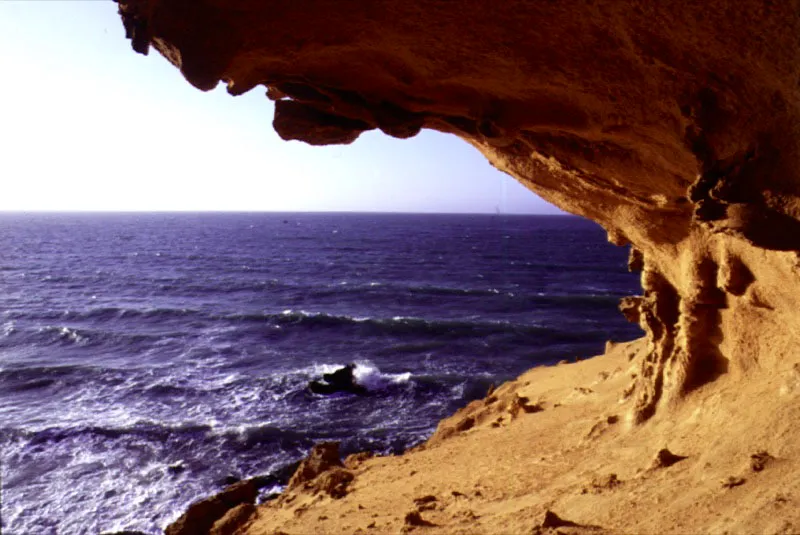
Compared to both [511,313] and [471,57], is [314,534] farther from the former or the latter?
[511,313]

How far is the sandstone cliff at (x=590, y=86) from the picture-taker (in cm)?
425

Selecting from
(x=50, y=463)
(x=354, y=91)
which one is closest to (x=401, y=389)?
(x=50, y=463)

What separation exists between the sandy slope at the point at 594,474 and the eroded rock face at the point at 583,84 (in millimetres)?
1264

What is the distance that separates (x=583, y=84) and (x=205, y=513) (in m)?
10.5

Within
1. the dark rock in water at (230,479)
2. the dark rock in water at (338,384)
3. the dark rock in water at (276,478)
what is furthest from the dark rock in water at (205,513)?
the dark rock in water at (338,384)

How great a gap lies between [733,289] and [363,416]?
13632 mm

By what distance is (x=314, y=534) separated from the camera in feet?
26.5

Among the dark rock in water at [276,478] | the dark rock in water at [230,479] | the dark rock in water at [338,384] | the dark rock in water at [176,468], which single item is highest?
the dark rock in water at [338,384]

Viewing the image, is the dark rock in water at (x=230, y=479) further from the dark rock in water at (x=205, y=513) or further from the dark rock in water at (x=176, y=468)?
the dark rock in water at (x=205, y=513)

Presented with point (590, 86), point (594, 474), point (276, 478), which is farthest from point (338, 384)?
point (590, 86)

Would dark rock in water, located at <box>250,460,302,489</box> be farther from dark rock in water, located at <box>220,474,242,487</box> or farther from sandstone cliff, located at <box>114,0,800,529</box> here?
sandstone cliff, located at <box>114,0,800,529</box>

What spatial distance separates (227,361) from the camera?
24.9 m

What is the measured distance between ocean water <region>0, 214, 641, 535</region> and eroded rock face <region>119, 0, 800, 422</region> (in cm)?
904

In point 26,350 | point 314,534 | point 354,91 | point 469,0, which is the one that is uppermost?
point 469,0
